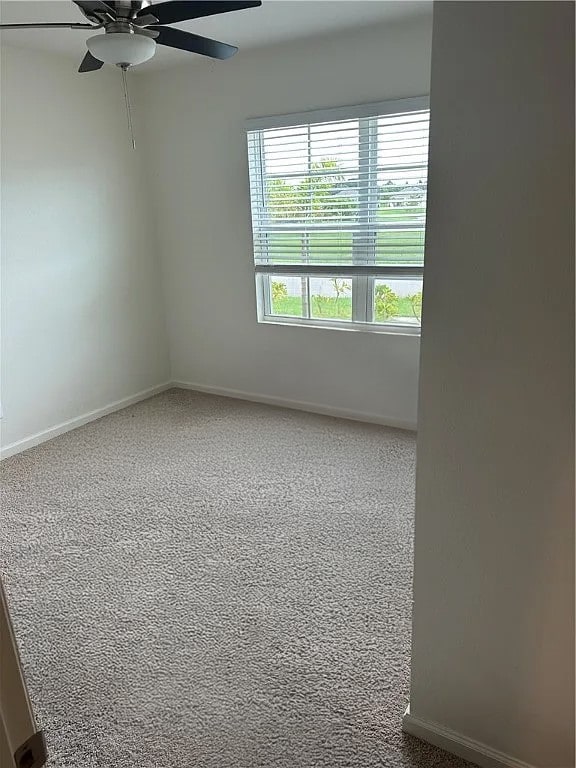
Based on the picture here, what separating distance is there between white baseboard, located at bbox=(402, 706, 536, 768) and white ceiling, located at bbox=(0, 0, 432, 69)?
299 cm

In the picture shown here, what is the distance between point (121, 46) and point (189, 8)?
257 mm

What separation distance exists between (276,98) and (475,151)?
2.88 metres

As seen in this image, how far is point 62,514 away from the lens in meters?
2.89

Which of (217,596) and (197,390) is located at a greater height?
(197,390)

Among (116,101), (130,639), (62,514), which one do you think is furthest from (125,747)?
(116,101)

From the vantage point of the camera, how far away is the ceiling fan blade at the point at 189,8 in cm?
179

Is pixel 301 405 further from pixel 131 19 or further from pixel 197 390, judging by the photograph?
pixel 131 19

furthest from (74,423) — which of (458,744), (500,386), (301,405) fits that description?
(500,386)

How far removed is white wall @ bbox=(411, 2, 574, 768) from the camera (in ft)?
3.54

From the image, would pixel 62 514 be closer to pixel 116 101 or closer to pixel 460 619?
pixel 460 619

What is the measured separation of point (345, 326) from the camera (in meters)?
3.92

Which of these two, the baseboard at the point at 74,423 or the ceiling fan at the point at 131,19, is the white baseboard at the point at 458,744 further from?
the baseboard at the point at 74,423

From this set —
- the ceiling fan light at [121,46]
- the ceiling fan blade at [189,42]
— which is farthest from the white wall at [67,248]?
the ceiling fan light at [121,46]

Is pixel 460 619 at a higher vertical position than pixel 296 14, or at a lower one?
lower
